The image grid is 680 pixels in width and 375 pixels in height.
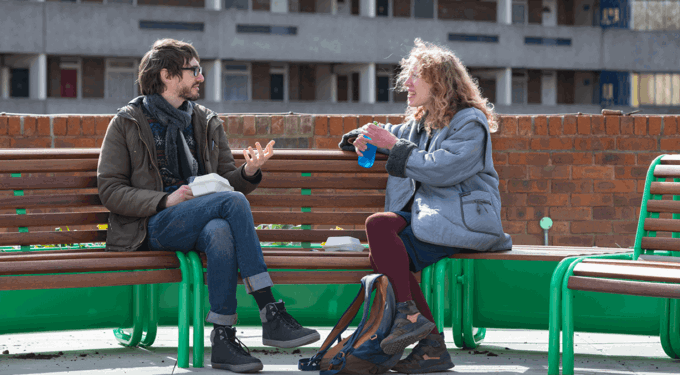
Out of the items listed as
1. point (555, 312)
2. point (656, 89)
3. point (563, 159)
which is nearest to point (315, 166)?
point (555, 312)

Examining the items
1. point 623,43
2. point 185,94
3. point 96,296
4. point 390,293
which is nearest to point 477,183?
point 390,293

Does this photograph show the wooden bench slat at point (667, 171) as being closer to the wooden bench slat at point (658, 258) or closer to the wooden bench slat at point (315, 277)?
the wooden bench slat at point (658, 258)

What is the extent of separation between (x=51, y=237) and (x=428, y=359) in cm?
187

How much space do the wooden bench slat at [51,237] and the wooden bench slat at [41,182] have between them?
23 centimetres

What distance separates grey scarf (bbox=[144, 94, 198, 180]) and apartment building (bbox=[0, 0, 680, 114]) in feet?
79.1

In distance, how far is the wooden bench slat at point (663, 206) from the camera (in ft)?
12.7

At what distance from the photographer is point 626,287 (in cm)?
327

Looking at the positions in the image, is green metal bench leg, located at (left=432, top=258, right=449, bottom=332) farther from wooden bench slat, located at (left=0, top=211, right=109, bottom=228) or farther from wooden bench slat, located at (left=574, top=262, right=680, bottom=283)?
wooden bench slat, located at (left=0, top=211, right=109, bottom=228)

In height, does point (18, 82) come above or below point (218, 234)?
above

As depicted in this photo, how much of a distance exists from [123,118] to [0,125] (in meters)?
2.36

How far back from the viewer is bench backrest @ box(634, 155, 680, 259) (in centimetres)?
385

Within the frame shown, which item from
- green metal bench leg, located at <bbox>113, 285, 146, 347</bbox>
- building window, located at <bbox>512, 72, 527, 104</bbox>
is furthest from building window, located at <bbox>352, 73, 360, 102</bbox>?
green metal bench leg, located at <bbox>113, 285, 146, 347</bbox>

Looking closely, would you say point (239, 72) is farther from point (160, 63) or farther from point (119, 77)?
point (160, 63)

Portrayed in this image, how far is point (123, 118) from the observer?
394cm
